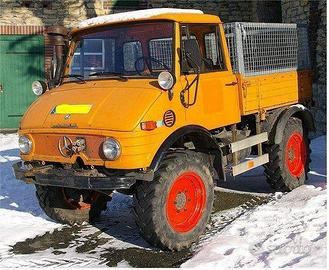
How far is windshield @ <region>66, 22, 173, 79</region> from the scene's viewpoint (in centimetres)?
494

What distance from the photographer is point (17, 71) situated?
535 inches

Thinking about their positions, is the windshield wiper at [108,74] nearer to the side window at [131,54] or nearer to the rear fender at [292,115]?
the side window at [131,54]

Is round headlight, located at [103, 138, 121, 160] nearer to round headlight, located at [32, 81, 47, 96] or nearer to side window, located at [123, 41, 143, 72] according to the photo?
side window, located at [123, 41, 143, 72]

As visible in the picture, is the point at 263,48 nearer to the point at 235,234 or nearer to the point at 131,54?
the point at 131,54

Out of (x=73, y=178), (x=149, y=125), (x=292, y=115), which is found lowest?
(x=73, y=178)

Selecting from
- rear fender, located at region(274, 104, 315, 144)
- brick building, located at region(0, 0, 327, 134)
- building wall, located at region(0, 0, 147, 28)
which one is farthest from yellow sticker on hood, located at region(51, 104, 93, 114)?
building wall, located at region(0, 0, 147, 28)

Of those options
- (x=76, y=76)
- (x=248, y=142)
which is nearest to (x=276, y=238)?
(x=248, y=142)

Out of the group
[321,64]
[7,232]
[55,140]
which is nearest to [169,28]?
[55,140]

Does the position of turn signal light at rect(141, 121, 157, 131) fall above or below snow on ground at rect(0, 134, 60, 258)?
above

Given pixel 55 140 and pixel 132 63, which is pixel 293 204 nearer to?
pixel 132 63

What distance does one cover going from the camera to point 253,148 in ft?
21.2

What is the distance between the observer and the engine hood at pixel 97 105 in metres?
4.34

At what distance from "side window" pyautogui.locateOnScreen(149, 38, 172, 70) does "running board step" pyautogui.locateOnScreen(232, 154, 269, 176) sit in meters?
1.48

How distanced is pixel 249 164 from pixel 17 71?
31.4ft
